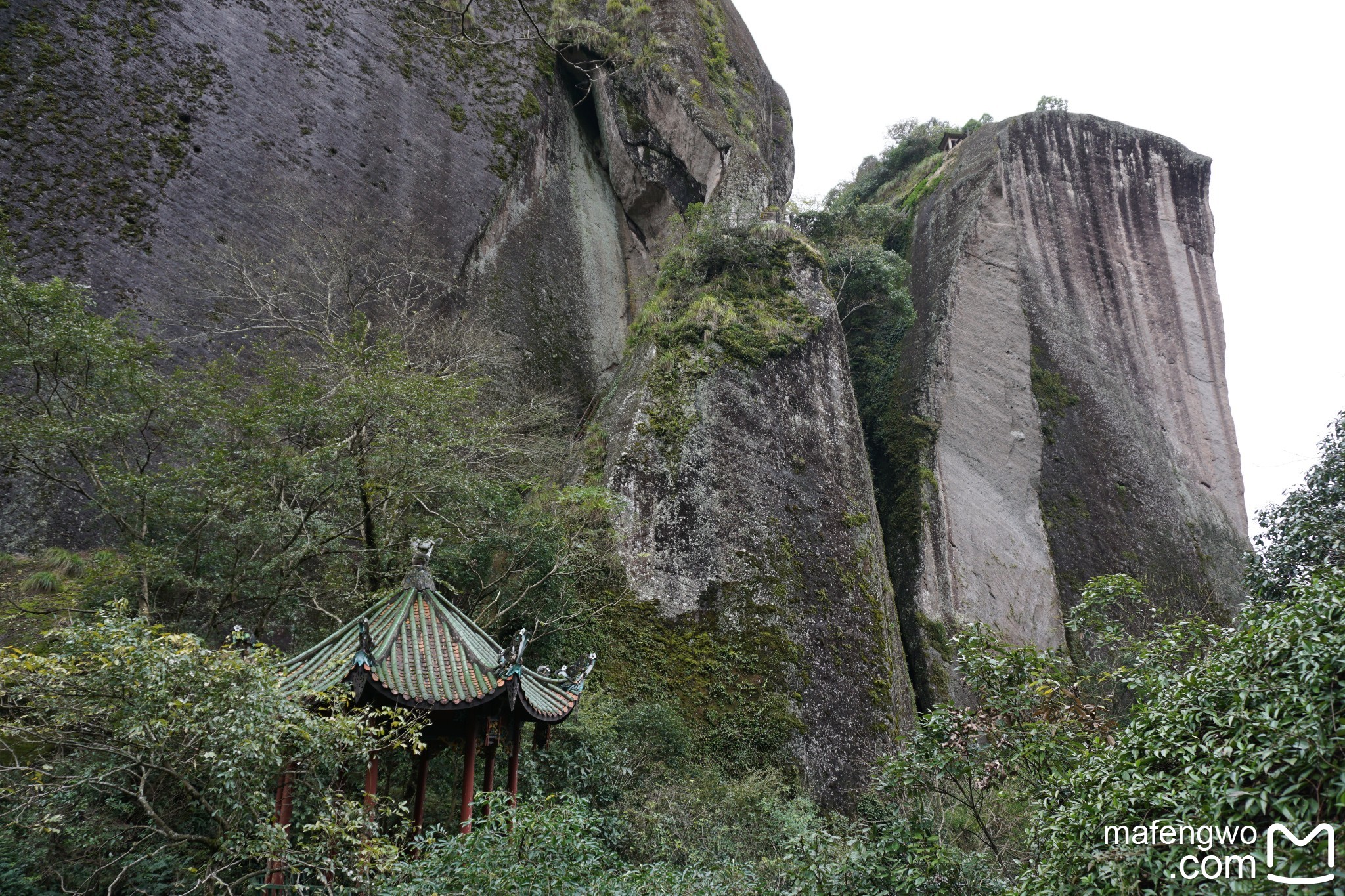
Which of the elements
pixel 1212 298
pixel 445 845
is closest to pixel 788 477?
pixel 445 845

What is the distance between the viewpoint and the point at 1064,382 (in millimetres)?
22453

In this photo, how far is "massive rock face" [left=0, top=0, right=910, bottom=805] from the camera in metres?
13.1

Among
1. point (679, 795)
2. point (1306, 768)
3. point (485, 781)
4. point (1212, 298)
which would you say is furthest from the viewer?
point (1212, 298)

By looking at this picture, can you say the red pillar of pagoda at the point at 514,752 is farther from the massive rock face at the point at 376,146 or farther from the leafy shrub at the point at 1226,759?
the massive rock face at the point at 376,146

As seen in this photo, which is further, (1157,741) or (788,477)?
(788,477)

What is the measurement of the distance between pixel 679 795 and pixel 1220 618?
16.9 meters

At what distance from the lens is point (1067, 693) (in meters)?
7.07

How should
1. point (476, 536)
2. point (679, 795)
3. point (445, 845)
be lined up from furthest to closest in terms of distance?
1. point (476, 536)
2. point (679, 795)
3. point (445, 845)

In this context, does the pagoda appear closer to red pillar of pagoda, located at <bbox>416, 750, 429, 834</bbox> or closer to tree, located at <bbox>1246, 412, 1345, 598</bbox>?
red pillar of pagoda, located at <bbox>416, 750, 429, 834</bbox>

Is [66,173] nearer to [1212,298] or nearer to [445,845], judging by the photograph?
[445,845]

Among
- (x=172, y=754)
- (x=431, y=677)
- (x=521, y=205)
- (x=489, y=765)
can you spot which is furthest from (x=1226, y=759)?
(x=521, y=205)

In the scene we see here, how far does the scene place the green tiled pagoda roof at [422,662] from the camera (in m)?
6.77

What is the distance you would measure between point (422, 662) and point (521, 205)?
45.4ft

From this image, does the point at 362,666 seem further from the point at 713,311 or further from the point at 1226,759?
the point at 713,311
